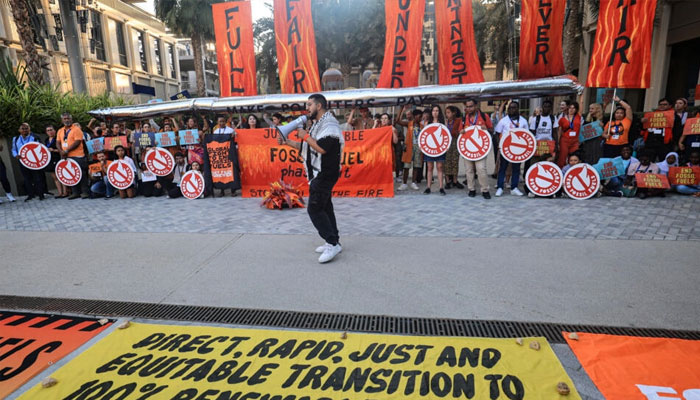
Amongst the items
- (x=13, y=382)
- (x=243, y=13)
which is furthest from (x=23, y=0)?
(x=13, y=382)

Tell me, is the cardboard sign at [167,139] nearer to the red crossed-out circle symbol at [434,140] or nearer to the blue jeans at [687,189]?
the red crossed-out circle symbol at [434,140]

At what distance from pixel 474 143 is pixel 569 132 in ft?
6.46

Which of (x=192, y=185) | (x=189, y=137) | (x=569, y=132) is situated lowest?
(x=192, y=185)

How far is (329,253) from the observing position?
452cm

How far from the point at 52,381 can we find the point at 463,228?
4785mm

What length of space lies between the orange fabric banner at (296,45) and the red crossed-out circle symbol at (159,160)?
3.38 metres

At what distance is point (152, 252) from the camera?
16.7 ft

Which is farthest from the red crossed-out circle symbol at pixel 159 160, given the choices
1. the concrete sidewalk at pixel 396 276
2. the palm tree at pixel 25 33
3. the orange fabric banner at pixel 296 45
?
the palm tree at pixel 25 33

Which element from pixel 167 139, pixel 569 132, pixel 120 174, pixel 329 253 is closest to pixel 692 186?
pixel 569 132

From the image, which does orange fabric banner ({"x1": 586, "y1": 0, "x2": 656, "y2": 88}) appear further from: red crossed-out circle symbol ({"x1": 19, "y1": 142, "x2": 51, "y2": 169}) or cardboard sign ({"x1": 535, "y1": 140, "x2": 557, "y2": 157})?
red crossed-out circle symbol ({"x1": 19, "y1": 142, "x2": 51, "y2": 169})

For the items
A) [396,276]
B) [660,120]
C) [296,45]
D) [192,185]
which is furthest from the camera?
[296,45]

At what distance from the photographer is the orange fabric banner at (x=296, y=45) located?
961 cm

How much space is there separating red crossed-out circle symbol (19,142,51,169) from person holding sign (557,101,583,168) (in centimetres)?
1145

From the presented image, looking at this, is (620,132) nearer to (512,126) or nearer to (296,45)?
(512,126)
